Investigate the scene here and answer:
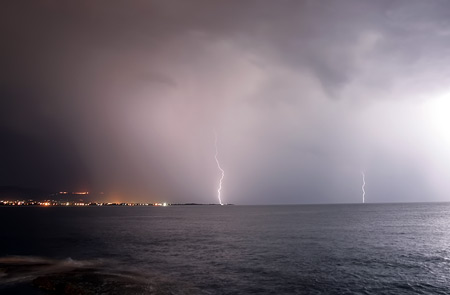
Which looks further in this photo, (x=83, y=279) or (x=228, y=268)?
(x=228, y=268)

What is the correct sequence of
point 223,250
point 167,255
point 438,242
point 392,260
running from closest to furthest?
point 392,260, point 167,255, point 223,250, point 438,242

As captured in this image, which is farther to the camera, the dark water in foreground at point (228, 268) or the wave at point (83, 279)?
the dark water in foreground at point (228, 268)

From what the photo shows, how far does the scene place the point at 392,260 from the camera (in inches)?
2064

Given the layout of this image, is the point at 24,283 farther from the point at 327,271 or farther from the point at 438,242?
the point at 438,242

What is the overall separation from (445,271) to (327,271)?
1683 cm

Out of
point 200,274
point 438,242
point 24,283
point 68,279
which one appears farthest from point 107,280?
point 438,242

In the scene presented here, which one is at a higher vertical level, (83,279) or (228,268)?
(83,279)

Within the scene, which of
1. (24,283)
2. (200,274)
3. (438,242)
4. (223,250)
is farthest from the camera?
(438,242)

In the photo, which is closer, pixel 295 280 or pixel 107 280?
pixel 107 280

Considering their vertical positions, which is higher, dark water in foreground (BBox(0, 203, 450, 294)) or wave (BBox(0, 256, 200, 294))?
wave (BBox(0, 256, 200, 294))

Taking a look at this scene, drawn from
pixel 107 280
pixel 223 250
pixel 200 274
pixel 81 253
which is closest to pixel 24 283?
pixel 107 280

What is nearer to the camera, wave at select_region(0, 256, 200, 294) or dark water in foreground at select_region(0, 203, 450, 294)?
wave at select_region(0, 256, 200, 294)

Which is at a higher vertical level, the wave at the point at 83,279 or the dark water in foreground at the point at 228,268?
the wave at the point at 83,279

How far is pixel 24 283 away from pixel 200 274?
809 inches
